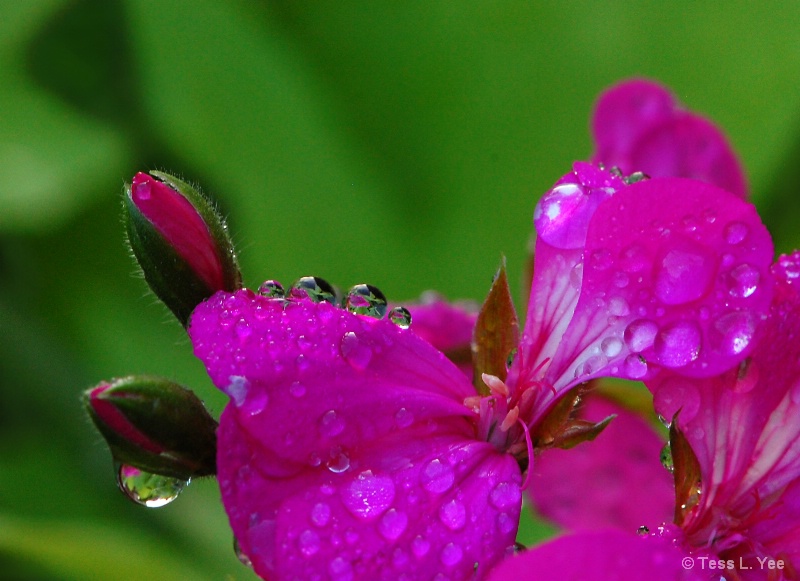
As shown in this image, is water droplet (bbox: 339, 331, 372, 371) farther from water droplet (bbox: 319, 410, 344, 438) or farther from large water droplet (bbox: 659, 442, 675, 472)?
large water droplet (bbox: 659, 442, 675, 472)

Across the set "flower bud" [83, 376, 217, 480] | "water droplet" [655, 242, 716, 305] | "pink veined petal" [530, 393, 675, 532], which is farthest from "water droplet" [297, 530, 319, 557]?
"pink veined petal" [530, 393, 675, 532]

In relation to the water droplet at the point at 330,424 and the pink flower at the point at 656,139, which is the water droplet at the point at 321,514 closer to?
the water droplet at the point at 330,424

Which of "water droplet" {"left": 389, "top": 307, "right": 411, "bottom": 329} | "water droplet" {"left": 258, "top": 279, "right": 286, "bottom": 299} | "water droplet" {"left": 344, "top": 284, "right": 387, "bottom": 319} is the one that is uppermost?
"water droplet" {"left": 258, "top": 279, "right": 286, "bottom": 299}

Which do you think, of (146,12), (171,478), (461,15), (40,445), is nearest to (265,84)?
(146,12)

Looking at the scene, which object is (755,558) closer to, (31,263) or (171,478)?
(171,478)

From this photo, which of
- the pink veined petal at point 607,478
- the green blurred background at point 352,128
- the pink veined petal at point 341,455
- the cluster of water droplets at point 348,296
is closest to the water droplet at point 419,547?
the pink veined petal at point 341,455

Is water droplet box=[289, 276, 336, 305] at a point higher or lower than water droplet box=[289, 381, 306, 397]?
higher

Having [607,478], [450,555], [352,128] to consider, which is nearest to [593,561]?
[450,555]
